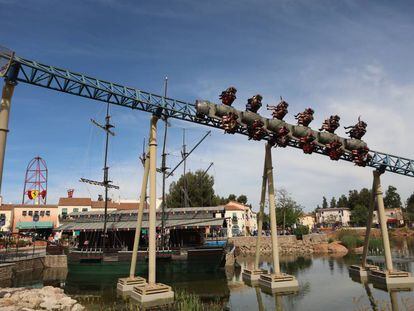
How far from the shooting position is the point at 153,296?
18.6 m

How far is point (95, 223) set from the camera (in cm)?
3866

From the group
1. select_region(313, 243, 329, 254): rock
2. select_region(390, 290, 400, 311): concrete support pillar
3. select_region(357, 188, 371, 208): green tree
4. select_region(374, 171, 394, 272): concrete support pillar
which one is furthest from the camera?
select_region(357, 188, 371, 208): green tree

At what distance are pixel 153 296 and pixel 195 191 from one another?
48.3 m

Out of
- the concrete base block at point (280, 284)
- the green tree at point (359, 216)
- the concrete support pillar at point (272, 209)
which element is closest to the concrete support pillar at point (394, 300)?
the concrete base block at point (280, 284)

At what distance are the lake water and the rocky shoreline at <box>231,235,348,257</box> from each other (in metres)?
20.2

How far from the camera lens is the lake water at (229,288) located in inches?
711

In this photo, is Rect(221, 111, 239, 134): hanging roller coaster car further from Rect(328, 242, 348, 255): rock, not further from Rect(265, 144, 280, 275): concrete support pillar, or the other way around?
Rect(328, 242, 348, 255): rock

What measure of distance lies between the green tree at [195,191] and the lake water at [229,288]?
30.6 metres

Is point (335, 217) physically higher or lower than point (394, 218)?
higher

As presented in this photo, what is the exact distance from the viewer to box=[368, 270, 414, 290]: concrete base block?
22.1 meters

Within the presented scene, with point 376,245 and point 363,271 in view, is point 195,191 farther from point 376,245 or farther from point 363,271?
point 363,271

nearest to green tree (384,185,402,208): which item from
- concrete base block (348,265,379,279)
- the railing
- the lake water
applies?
the lake water

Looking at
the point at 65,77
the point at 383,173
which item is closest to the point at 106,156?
the point at 65,77

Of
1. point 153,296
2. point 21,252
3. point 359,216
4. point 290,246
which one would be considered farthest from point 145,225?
point 359,216
